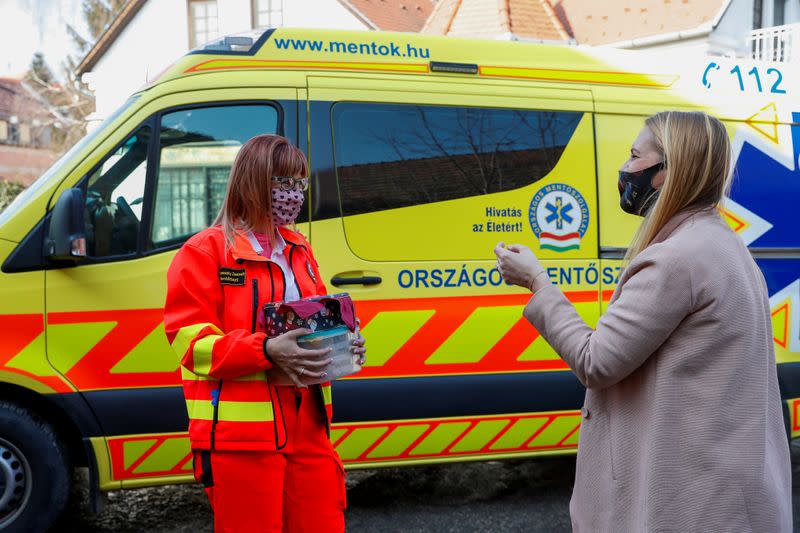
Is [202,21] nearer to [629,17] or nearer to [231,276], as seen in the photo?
[629,17]

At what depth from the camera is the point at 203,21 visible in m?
21.2

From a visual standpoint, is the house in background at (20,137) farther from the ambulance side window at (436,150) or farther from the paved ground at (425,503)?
the ambulance side window at (436,150)

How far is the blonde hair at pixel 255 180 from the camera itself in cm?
236

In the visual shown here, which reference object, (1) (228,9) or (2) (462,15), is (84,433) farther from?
(1) (228,9)

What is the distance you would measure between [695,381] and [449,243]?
2520mm

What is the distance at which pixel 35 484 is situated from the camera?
3.76 metres

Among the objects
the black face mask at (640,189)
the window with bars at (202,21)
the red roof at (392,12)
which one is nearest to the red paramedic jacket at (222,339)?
the black face mask at (640,189)

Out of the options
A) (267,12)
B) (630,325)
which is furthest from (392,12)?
(630,325)

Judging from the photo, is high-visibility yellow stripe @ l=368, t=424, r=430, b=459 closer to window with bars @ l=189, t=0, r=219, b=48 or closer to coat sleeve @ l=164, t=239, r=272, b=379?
coat sleeve @ l=164, t=239, r=272, b=379

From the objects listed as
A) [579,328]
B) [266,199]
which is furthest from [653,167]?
[266,199]

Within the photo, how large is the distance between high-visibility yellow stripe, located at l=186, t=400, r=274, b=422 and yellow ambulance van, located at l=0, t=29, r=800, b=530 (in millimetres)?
1625

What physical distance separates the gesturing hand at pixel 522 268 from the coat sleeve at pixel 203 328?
69 centimetres

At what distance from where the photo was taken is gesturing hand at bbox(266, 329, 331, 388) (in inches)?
84.9

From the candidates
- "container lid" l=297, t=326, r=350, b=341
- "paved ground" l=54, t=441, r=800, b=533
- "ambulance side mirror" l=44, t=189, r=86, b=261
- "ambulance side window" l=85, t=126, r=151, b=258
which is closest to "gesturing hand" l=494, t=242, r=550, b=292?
"container lid" l=297, t=326, r=350, b=341
